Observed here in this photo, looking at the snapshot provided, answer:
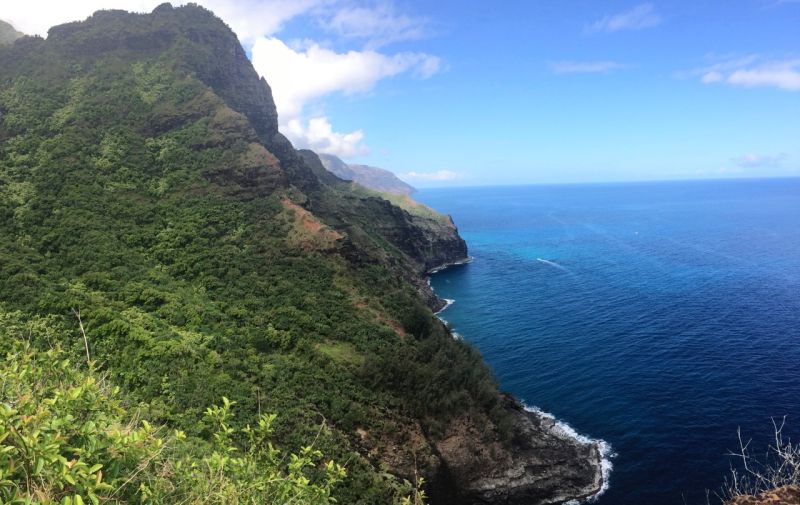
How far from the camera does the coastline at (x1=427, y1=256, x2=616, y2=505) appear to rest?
40.7 metres

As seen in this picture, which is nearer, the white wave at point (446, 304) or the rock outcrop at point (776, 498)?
the rock outcrop at point (776, 498)

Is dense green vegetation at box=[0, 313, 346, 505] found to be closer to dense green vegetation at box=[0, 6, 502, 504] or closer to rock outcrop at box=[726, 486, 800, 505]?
dense green vegetation at box=[0, 6, 502, 504]

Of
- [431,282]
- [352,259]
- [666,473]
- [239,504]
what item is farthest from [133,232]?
[431,282]

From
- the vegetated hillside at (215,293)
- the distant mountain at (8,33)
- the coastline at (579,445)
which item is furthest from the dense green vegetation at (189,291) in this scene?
the distant mountain at (8,33)

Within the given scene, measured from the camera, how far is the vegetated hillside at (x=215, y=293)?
1307 inches

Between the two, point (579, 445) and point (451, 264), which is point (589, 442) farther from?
point (451, 264)

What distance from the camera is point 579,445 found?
45.5m

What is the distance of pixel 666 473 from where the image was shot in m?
41.2

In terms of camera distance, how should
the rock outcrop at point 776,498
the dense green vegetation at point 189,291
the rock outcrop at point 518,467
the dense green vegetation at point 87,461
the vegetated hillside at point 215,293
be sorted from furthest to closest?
the rock outcrop at point 518,467, the vegetated hillside at point 215,293, the dense green vegetation at point 189,291, the rock outcrop at point 776,498, the dense green vegetation at point 87,461

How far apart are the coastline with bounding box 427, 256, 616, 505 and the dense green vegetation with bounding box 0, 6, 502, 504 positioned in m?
6.57

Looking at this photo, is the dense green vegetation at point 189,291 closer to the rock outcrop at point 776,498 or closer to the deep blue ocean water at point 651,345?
the rock outcrop at point 776,498

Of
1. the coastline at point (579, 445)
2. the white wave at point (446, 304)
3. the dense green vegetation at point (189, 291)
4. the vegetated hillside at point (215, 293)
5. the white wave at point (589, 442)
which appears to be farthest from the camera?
the white wave at point (446, 304)

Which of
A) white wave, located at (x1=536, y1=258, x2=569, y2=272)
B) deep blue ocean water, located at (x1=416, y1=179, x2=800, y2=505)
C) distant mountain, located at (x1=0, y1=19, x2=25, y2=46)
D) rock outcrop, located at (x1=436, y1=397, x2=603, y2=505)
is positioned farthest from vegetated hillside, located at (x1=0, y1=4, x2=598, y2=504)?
white wave, located at (x1=536, y1=258, x2=569, y2=272)

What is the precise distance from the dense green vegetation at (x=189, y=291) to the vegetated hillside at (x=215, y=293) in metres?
0.20
